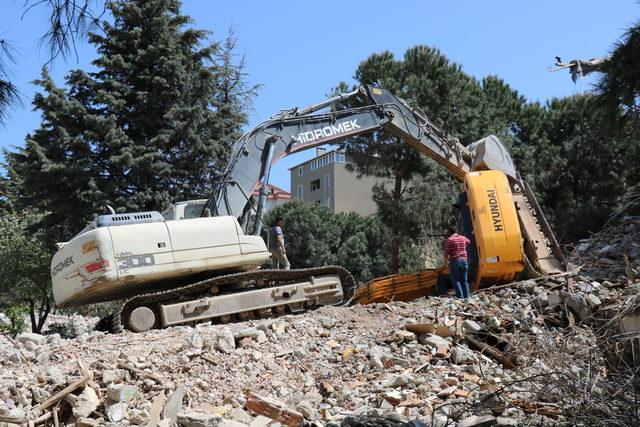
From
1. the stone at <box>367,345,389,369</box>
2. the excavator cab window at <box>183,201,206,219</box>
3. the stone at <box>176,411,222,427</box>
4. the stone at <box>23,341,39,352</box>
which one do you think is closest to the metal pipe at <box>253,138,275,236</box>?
the excavator cab window at <box>183,201,206,219</box>

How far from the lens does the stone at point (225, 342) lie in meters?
8.34

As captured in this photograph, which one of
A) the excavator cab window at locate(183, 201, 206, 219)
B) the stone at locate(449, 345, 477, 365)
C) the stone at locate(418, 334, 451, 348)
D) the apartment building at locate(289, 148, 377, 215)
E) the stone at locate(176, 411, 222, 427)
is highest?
the apartment building at locate(289, 148, 377, 215)

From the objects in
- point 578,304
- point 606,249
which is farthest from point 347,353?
point 606,249

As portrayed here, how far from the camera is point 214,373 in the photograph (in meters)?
7.86

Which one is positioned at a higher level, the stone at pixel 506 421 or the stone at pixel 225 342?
the stone at pixel 225 342

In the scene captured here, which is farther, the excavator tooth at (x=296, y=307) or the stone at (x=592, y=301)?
the excavator tooth at (x=296, y=307)

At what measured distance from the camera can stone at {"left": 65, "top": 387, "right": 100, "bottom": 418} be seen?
7008 mm

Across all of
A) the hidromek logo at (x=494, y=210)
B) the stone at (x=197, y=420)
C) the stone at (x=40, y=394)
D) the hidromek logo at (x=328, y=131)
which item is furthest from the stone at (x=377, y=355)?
the hidromek logo at (x=328, y=131)

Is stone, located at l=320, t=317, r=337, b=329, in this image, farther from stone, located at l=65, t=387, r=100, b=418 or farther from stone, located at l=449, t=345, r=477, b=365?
stone, located at l=65, t=387, r=100, b=418

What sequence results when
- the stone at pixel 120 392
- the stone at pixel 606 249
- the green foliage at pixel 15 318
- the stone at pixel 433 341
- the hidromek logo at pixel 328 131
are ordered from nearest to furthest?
the stone at pixel 120 392
the stone at pixel 433 341
the stone at pixel 606 249
the hidromek logo at pixel 328 131
the green foliage at pixel 15 318

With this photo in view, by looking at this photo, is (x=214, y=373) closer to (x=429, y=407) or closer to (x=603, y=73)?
(x=429, y=407)

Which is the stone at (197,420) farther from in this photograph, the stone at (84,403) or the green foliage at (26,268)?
the green foliage at (26,268)

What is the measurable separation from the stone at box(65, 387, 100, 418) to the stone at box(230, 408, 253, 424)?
Answer: 4.41 feet

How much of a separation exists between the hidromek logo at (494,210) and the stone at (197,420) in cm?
626
